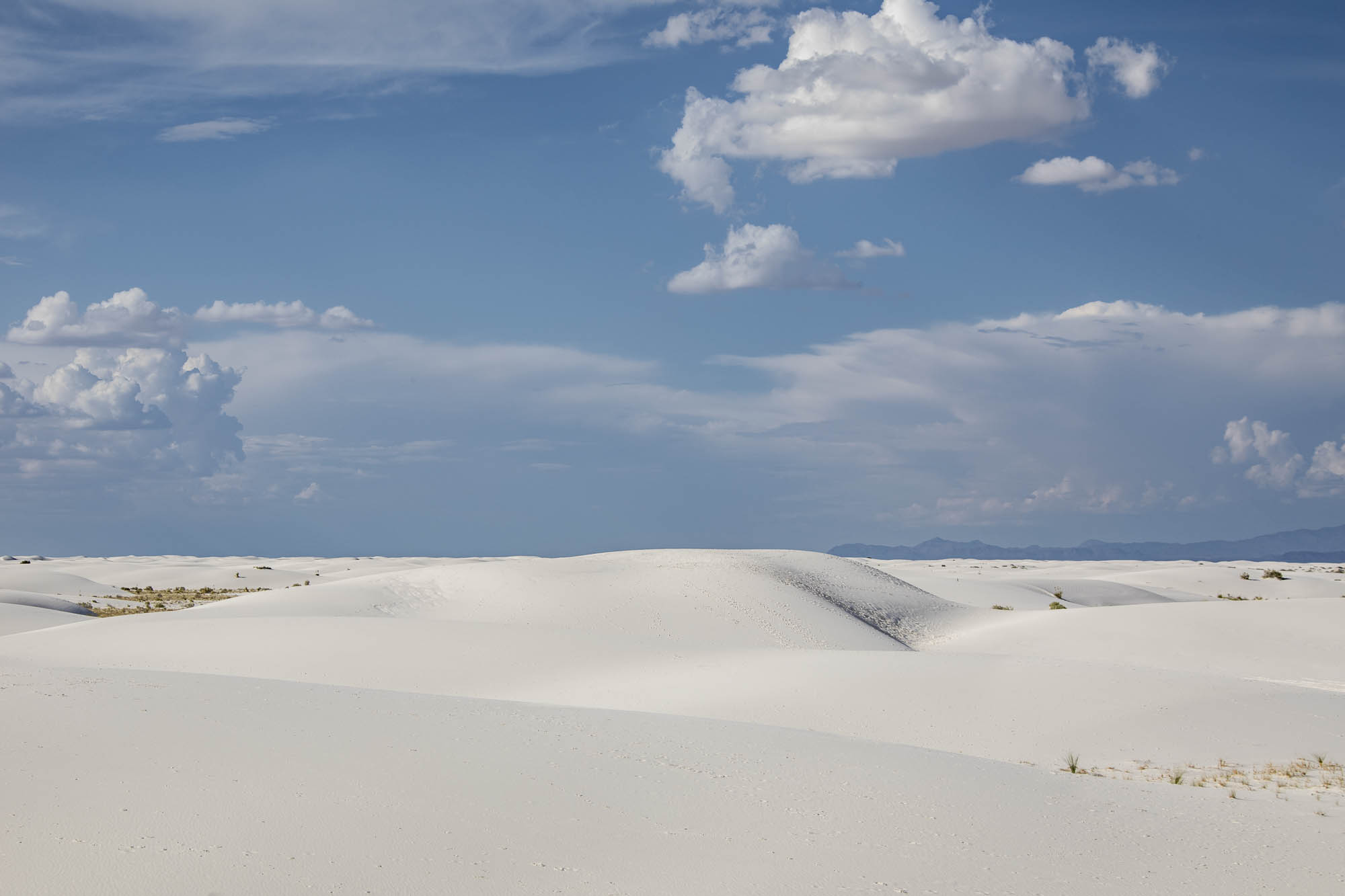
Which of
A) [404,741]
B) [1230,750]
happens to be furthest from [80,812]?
[1230,750]

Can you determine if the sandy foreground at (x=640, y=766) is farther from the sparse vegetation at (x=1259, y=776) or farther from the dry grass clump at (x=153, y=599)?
the dry grass clump at (x=153, y=599)

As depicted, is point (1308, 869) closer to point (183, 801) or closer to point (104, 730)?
point (183, 801)

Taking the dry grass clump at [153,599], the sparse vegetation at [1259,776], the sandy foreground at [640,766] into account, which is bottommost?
the dry grass clump at [153,599]

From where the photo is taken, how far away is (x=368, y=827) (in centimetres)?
741

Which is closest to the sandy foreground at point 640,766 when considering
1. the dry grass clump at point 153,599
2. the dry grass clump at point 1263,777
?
the dry grass clump at point 1263,777

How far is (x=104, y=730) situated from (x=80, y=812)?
2396mm

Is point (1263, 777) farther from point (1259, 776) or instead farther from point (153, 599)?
point (153, 599)

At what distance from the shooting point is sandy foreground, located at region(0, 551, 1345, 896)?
704 cm

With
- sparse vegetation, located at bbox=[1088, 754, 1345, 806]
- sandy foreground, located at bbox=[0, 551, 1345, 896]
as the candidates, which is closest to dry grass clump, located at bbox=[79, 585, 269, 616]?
sandy foreground, located at bbox=[0, 551, 1345, 896]

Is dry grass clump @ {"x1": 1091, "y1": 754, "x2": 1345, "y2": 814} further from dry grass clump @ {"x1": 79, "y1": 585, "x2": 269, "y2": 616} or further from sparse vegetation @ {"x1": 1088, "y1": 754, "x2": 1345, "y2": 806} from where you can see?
dry grass clump @ {"x1": 79, "y1": 585, "x2": 269, "y2": 616}

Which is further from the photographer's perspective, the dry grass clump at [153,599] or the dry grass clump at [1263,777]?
the dry grass clump at [153,599]

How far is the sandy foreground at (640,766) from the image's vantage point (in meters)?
7.04

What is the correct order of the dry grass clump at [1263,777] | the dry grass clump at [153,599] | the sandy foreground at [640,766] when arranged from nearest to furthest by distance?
the sandy foreground at [640,766] < the dry grass clump at [1263,777] < the dry grass clump at [153,599]

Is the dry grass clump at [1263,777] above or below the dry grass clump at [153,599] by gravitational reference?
above
